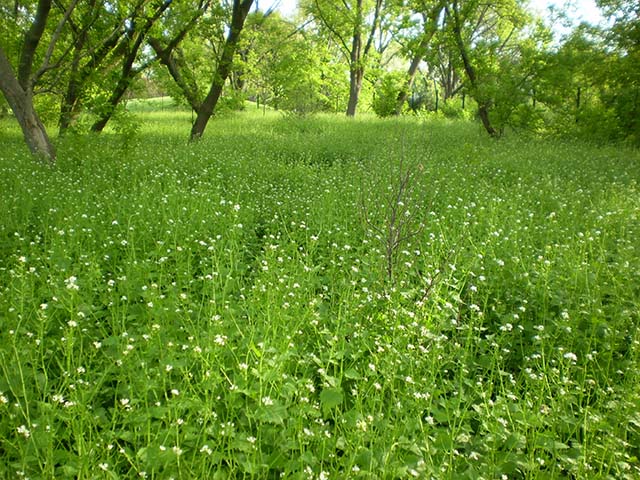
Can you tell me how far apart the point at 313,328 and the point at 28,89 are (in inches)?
331

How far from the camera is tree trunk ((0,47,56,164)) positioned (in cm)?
805

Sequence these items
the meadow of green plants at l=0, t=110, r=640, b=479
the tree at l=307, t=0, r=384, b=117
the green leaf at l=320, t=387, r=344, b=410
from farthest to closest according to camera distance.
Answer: the tree at l=307, t=0, r=384, b=117 < the green leaf at l=320, t=387, r=344, b=410 < the meadow of green plants at l=0, t=110, r=640, b=479

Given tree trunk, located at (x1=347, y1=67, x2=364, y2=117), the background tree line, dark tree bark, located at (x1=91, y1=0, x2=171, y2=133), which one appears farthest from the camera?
tree trunk, located at (x1=347, y1=67, x2=364, y2=117)

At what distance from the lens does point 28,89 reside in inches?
325

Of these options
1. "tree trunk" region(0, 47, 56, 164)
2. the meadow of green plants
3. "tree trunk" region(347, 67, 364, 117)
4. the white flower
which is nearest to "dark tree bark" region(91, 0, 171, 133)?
"tree trunk" region(0, 47, 56, 164)

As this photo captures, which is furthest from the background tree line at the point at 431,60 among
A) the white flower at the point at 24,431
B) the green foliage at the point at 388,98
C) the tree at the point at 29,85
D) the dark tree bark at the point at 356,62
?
the white flower at the point at 24,431

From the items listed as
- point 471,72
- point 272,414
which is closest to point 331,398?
point 272,414

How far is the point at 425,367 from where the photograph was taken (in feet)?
9.29

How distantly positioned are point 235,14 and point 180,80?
9.19 feet

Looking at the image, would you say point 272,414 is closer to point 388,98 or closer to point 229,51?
point 229,51

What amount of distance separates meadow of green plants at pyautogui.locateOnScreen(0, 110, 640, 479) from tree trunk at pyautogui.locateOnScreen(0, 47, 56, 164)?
0.41 m

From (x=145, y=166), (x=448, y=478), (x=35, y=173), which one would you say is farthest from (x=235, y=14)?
(x=448, y=478)

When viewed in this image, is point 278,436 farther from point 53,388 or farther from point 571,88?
point 571,88

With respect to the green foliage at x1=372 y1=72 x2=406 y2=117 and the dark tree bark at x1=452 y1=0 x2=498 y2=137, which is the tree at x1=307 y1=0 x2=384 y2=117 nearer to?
the green foliage at x1=372 y1=72 x2=406 y2=117
